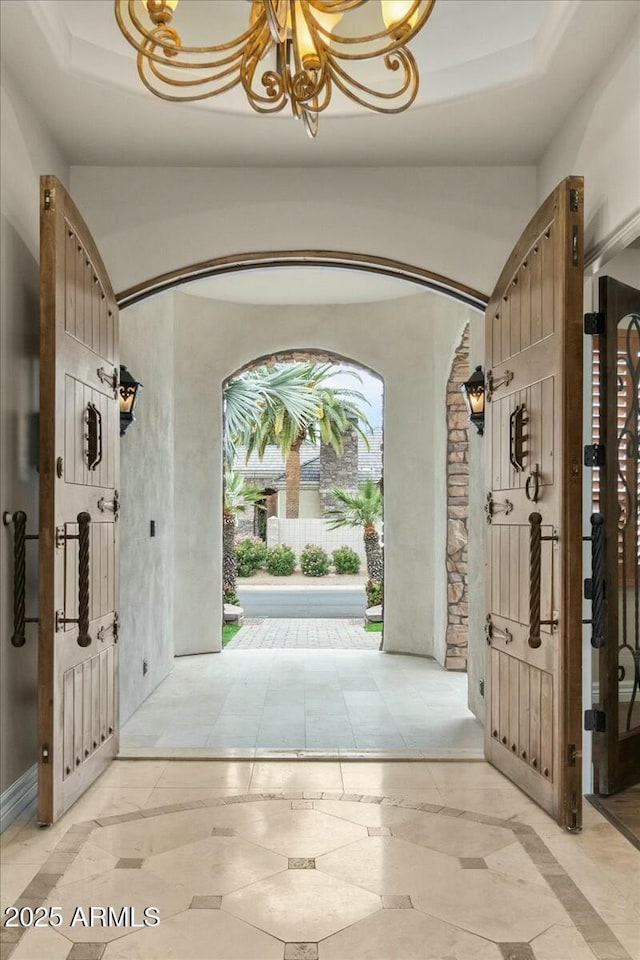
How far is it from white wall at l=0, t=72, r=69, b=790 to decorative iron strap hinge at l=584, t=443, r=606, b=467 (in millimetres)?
2320

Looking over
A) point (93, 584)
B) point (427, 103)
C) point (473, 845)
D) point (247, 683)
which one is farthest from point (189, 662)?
point (427, 103)

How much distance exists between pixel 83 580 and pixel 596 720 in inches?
84.6

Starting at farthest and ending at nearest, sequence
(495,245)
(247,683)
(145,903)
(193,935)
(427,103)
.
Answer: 1. (247,683)
2. (495,245)
3. (427,103)
4. (145,903)
5. (193,935)

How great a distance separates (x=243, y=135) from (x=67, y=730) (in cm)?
265

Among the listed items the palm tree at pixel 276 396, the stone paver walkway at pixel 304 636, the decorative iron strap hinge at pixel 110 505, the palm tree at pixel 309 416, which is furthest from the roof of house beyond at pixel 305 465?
the decorative iron strap hinge at pixel 110 505

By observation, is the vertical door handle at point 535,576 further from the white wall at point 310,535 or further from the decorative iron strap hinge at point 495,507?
the white wall at point 310,535

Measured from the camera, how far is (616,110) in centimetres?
299

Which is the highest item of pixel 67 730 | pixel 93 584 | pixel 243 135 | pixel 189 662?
pixel 243 135

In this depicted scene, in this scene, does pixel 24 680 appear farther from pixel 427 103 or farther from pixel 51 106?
pixel 427 103

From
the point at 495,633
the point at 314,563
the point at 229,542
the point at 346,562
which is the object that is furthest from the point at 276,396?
the point at 495,633

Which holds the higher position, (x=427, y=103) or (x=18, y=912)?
(x=427, y=103)

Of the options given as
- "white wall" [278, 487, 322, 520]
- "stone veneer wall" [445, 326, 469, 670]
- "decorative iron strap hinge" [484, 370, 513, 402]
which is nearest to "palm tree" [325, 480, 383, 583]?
"stone veneer wall" [445, 326, 469, 670]

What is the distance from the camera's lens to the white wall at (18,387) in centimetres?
311

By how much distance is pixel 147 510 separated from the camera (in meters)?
5.69
